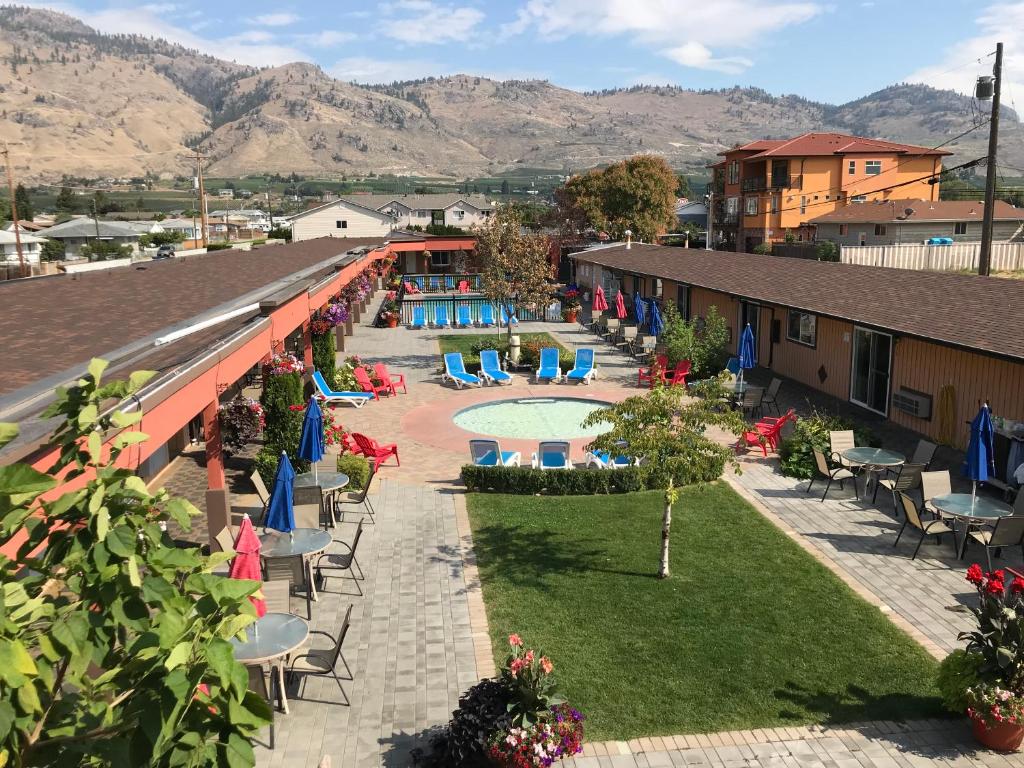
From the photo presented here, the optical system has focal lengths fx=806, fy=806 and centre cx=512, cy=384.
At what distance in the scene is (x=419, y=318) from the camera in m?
40.0

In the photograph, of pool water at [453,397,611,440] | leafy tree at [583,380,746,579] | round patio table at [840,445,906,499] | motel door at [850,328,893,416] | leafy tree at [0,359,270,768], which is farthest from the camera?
pool water at [453,397,611,440]

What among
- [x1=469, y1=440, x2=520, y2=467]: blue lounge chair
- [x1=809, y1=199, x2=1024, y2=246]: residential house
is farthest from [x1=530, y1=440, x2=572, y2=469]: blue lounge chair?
[x1=809, y1=199, x2=1024, y2=246]: residential house

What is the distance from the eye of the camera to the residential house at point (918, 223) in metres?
58.7

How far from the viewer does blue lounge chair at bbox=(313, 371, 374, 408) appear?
72.4ft

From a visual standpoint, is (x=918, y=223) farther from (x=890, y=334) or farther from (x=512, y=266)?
(x=890, y=334)

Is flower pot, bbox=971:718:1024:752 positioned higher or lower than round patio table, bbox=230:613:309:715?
lower

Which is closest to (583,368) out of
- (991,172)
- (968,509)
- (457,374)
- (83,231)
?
(457,374)

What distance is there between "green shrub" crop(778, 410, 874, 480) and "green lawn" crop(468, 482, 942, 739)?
8.46ft

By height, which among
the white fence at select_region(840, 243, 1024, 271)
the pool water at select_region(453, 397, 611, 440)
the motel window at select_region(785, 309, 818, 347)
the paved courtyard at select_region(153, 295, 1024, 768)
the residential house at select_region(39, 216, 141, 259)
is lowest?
the paved courtyard at select_region(153, 295, 1024, 768)

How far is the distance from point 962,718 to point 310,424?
969 cm

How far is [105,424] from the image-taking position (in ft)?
11.3

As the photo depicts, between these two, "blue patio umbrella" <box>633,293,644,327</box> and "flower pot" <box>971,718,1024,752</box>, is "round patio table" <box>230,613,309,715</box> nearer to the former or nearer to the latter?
"flower pot" <box>971,718,1024,752</box>

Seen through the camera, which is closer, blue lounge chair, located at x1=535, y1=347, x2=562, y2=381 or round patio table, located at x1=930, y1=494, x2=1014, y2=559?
round patio table, located at x1=930, y1=494, x2=1014, y2=559

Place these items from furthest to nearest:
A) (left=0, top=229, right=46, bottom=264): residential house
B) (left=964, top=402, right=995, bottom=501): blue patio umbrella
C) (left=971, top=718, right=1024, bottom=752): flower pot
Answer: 1. (left=0, top=229, right=46, bottom=264): residential house
2. (left=964, top=402, right=995, bottom=501): blue patio umbrella
3. (left=971, top=718, right=1024, bottom=752): flower pot
